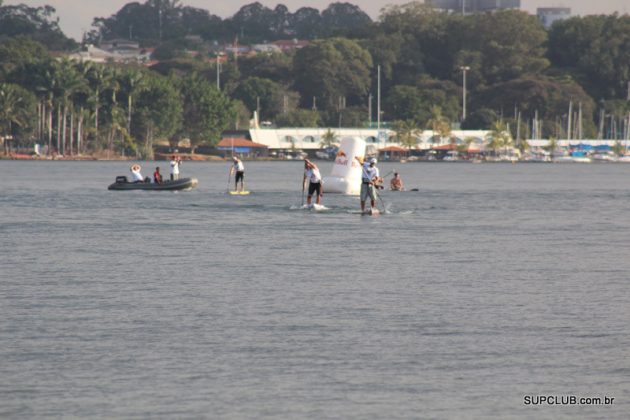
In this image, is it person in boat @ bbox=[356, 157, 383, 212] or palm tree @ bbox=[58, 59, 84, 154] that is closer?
person in boat @ bbox=[356, 157, 383, 212]

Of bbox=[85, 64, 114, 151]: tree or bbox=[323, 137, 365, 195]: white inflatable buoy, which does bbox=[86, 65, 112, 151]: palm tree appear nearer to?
bbox=[85, 64, 114, 151]: tree

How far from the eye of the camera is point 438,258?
3391 cm

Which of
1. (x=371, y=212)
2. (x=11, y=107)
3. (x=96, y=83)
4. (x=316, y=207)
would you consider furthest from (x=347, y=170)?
(x=96, y=83)

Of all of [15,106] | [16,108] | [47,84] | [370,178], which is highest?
[47,84]

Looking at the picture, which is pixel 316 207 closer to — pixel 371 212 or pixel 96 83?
pixel 371 212

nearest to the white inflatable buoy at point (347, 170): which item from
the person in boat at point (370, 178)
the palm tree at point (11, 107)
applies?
the person in boat at point (370, 178)

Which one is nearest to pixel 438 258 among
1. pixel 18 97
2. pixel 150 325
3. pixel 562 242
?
pixel 562 242

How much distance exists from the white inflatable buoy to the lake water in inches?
884

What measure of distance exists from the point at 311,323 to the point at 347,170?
45.3 meters

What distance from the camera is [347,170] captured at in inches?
2638

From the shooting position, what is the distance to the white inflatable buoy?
217 ft

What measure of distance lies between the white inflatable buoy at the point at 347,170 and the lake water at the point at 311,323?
73.6ft

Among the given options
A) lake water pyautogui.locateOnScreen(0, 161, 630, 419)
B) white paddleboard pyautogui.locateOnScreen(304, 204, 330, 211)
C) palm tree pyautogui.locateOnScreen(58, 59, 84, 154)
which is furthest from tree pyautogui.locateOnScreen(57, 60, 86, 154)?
lake water pyautogui.locateOnScreen(0, 161, 630, 419)

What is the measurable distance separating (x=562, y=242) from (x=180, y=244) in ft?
35.5
